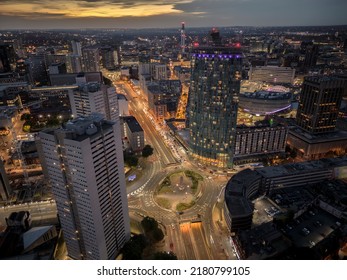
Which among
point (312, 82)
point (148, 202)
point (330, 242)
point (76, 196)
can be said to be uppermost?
point (312, 82)

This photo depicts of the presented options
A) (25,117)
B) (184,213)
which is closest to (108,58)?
(25,117)

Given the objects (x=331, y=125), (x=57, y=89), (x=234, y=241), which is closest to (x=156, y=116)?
(x=57, y=89)

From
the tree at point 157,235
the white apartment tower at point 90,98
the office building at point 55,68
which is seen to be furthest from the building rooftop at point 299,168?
the office building at point 55,68

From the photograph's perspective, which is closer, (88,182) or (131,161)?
(88,182)

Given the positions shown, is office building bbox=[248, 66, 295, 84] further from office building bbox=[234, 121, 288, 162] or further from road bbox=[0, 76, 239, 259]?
road bbox=[0, 76, 239, 259]

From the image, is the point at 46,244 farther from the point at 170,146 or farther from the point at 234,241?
the point at 170,146

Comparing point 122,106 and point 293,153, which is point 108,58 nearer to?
point 122,106
